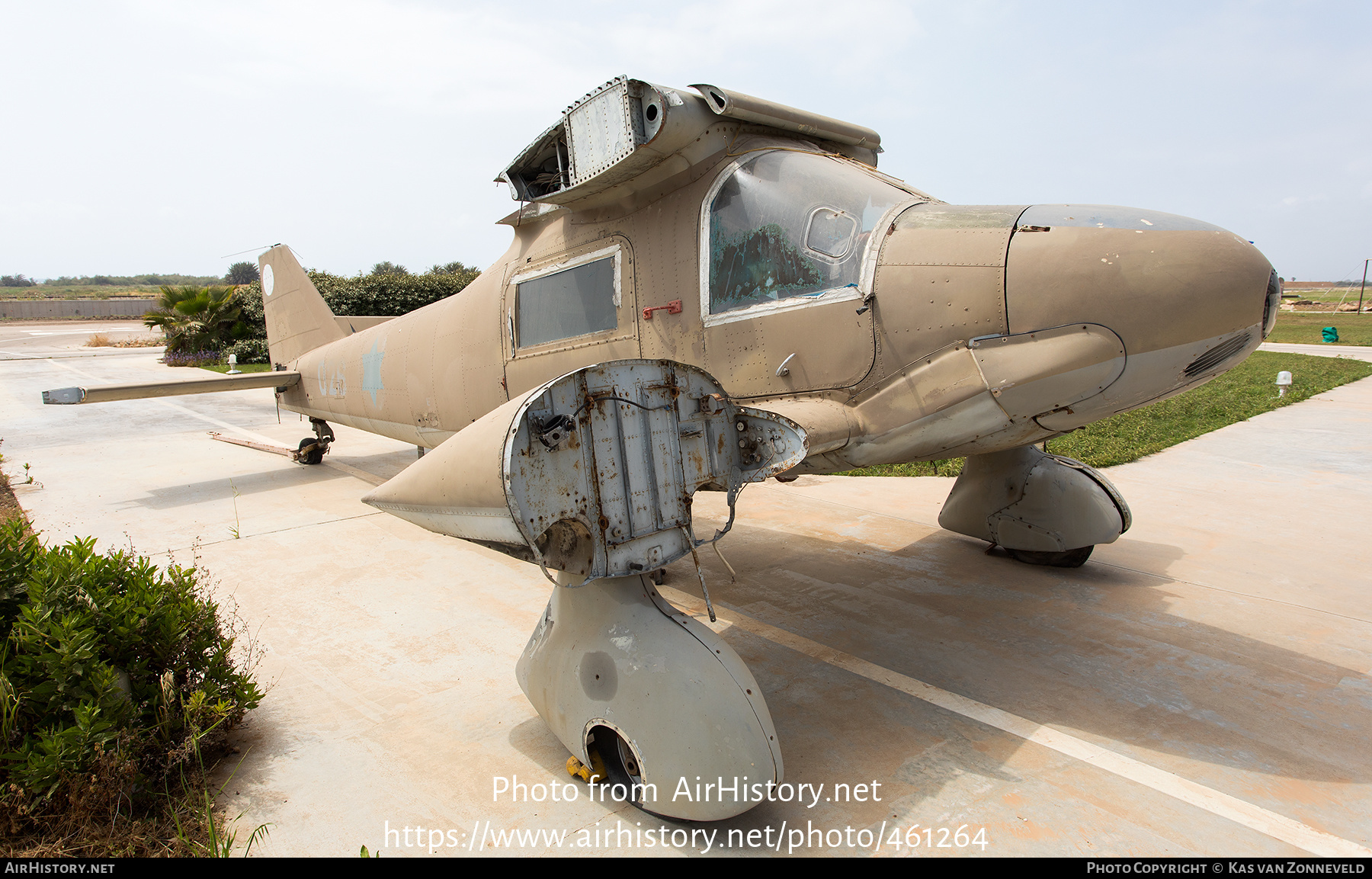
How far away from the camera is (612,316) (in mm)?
4809

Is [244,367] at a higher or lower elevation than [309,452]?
higher

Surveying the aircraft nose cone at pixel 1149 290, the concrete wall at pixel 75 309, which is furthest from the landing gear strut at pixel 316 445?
the concrete wall at pixel 75 309

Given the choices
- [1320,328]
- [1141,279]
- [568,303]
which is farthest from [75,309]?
[1320,328]

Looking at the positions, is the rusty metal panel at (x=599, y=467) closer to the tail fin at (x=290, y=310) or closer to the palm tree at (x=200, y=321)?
the tail fin at (x=290, y=310)

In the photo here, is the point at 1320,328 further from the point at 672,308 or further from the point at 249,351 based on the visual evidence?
the point at 249,351

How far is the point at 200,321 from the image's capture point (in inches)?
1014

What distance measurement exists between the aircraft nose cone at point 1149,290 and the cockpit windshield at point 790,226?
0.86 m

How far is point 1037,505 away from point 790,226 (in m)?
3.15

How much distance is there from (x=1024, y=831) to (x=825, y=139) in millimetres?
4139

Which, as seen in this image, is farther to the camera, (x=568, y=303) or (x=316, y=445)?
(x=316, y=445)

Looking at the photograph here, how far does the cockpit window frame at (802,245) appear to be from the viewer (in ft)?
12.3

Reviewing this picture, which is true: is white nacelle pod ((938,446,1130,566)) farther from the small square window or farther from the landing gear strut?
the landing gear strut

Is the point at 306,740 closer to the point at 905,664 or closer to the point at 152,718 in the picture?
the point at 152,718

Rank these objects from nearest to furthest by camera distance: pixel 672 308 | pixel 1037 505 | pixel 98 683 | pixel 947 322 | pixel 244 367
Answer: pixel 98 683 → pixel 947 322 → pixel 672 308 → pixel 1037 505 → pixel 244 367
